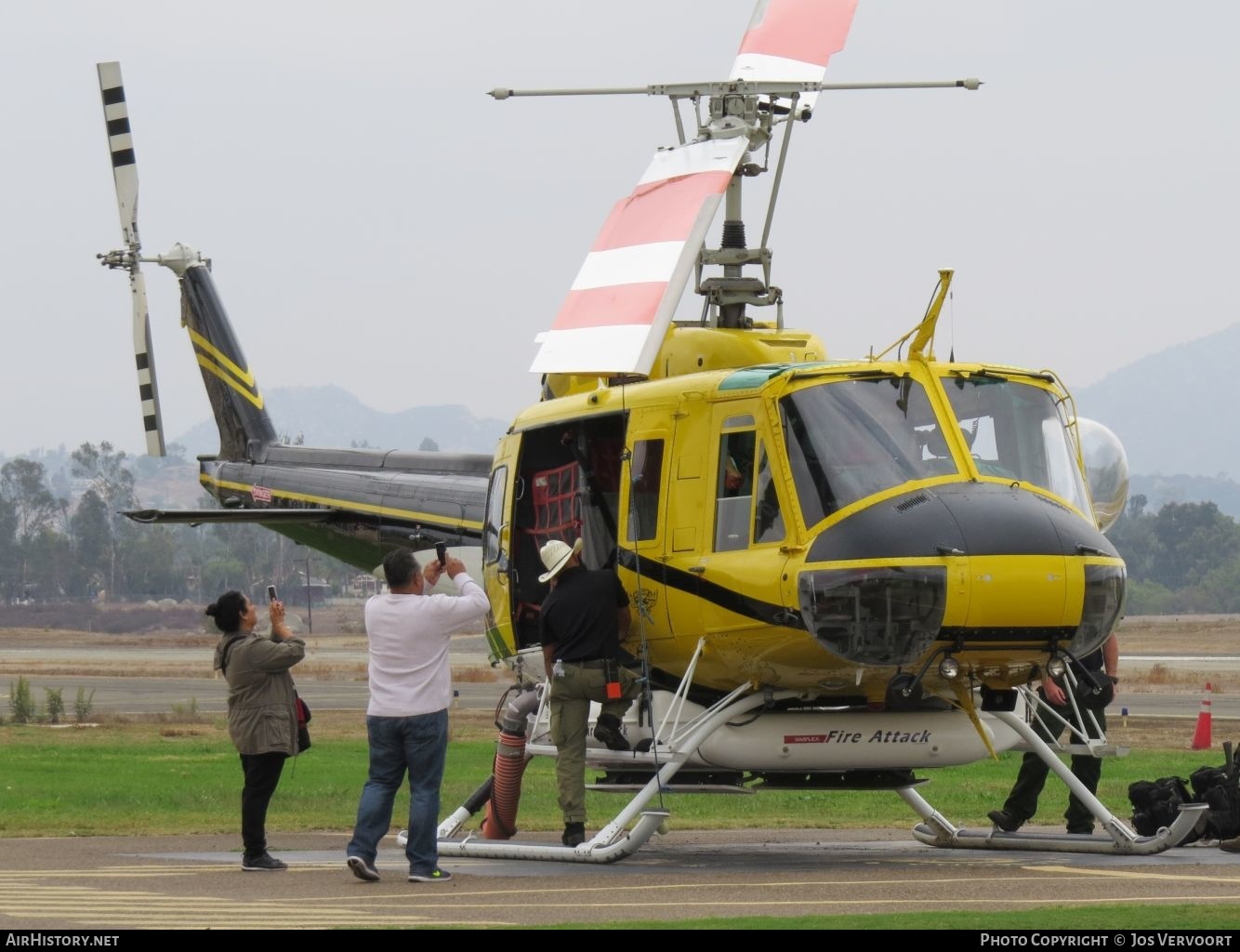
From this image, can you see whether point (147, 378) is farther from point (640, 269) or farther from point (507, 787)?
point (640, 269)

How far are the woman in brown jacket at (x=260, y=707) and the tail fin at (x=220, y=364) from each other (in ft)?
47.0

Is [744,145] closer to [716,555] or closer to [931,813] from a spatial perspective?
[716,555]

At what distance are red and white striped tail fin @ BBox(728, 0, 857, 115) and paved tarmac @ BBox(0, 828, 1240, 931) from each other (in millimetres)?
5592

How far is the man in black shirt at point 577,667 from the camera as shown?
472 inches

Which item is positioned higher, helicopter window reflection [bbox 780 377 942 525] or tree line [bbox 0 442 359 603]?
helicopter window reflection [bbox 780 377 942 525]

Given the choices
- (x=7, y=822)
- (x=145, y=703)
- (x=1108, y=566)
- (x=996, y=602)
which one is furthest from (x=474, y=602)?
(x=145, y=703)

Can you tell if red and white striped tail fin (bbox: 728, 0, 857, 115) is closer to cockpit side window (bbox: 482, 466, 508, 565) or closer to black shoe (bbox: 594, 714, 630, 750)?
cockpit side window (bbox: 482, 466, 508, 565)

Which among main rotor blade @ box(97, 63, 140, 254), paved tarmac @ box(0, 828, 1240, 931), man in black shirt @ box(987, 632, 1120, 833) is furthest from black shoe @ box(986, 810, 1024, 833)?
main rotor blade @ box(97, 63, 140, 254)

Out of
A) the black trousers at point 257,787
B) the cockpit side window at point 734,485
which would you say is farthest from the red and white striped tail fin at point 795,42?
the black trousers at point 257,787

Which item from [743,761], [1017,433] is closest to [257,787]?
[743,761]

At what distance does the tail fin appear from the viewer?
25.9 metres

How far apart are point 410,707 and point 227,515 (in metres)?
11.7

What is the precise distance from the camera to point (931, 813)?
12.9 m

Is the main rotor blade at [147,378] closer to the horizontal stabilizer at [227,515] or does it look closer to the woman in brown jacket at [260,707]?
the horizontal stabilizer at [227,515]
